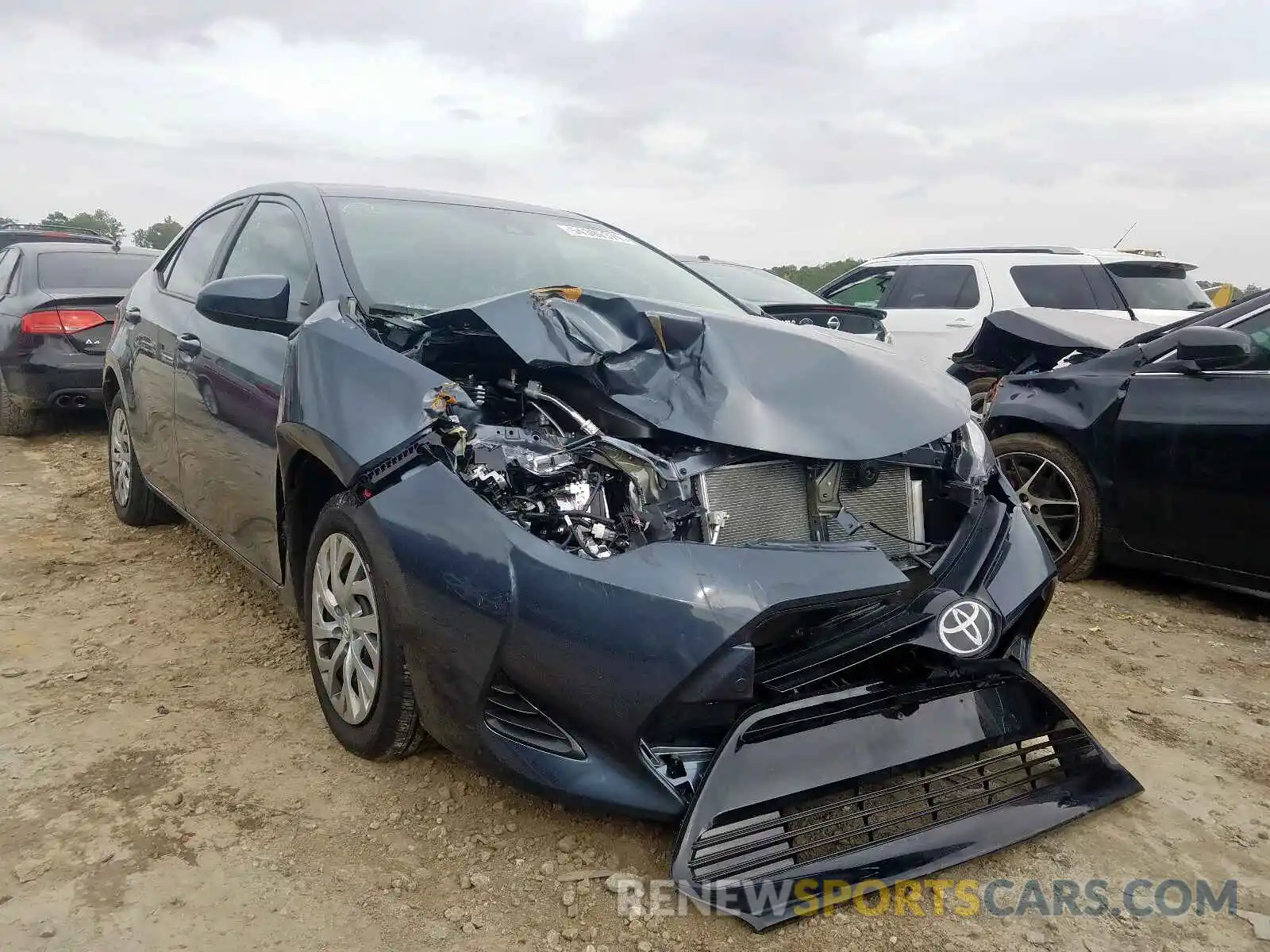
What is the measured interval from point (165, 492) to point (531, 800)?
8.58 ft

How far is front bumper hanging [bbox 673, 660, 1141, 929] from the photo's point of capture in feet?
6.51

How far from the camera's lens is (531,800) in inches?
97.5

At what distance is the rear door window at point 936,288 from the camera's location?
8273 mm

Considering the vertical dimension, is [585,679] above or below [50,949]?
above

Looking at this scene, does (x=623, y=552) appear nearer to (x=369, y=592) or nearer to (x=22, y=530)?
(x=369, y=592)

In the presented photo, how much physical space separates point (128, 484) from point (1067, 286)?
6797 mm

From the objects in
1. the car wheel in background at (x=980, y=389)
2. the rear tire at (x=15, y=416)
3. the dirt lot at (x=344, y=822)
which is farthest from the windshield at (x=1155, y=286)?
the rear tire at (x=15, y=416)

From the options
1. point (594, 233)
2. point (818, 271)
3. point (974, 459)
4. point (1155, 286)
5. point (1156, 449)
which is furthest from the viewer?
point (818, 271)

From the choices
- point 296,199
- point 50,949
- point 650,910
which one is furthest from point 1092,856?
point 296,199

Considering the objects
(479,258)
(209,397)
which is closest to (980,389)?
(479,258)

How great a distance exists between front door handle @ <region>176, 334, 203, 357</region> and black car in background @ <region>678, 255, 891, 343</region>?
2.80m

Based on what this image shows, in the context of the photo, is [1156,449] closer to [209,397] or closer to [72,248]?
→ [209,397]

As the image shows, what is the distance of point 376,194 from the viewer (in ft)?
11.4

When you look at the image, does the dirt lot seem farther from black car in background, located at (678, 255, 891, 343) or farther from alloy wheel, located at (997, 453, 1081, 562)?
black car in background, located at (678, 255, 891, 343)
